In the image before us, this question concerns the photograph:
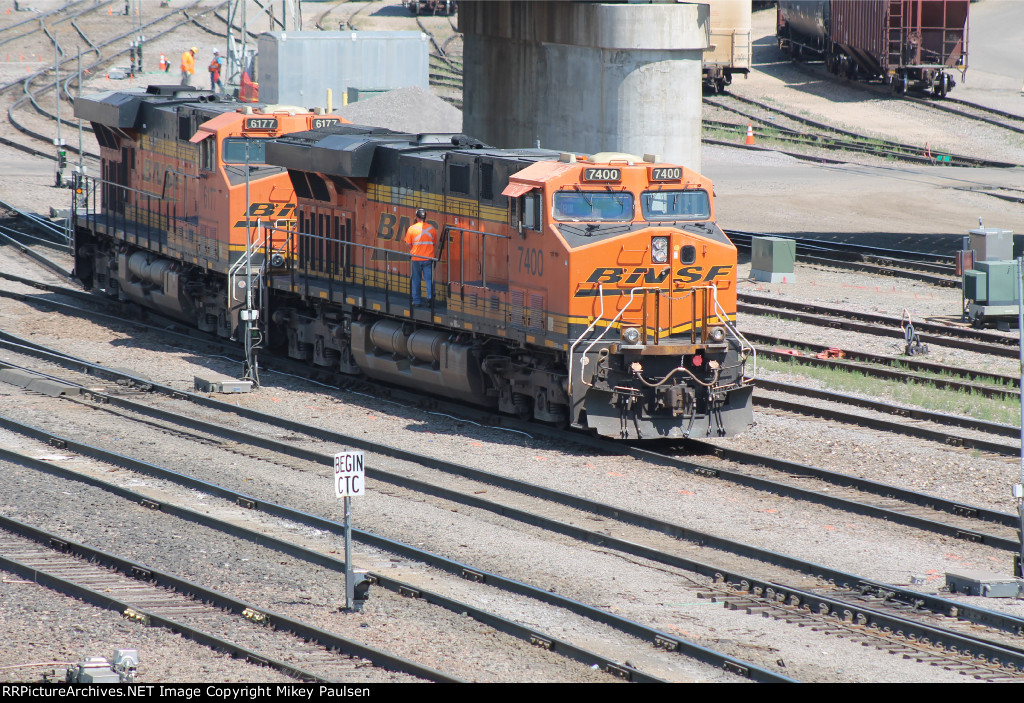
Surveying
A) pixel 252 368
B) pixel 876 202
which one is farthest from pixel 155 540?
pixel 876 202

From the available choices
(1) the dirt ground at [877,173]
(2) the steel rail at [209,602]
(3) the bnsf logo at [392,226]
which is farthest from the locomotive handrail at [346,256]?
(1) the dirt ground at [877,173]

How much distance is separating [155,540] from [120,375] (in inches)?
339

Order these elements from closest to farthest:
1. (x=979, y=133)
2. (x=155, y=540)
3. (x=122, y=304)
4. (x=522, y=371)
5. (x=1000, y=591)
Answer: (x=1000, y=591), (x=155, y=540), (x=522, y=371), (x=122, y=304), (x=979, y=133)

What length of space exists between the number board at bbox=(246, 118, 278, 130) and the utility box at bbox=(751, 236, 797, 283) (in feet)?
36.6

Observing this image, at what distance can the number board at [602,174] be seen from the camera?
17.9 meters

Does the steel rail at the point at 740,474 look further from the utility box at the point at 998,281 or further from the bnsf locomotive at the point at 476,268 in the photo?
the utility box at the point at 998,281

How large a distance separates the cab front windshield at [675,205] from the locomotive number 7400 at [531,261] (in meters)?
1.44

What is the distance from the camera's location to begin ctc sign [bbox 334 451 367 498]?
1292 cm

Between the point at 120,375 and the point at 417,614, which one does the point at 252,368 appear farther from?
the point at 417,614

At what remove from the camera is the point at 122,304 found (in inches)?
1133

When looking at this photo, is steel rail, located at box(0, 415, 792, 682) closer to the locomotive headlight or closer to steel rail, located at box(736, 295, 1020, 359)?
the locomotive headlight

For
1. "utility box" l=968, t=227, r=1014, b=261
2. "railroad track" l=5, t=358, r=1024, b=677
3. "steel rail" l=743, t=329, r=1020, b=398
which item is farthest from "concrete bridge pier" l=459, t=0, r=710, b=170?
"railroad track" l=5, t=358, r=1024, b=677

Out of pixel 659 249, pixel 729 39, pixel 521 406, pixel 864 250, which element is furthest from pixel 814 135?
pixel 659 249

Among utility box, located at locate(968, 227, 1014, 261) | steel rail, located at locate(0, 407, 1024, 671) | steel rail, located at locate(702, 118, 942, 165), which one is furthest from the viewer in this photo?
steel rail, located at locate(702, 118, 942, 165)
